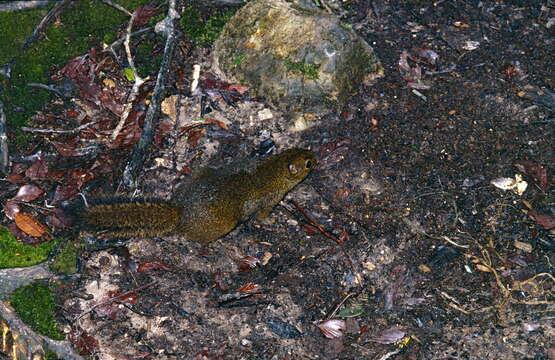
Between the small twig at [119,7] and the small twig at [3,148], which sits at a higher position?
the small twig at [119,7]

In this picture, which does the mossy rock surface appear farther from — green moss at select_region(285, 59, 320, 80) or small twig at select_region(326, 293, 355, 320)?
small twig at select_region(326, 293, 355, 320)

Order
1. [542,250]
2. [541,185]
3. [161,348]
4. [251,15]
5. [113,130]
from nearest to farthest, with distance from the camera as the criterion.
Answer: [161,348], [542,250], [541,185], [113,130], [251,15]

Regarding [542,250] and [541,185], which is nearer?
[542,250]

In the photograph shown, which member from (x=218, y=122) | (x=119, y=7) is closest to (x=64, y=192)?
(x=218, y=122)

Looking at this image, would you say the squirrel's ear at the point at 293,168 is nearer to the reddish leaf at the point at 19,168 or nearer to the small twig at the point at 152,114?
the small twig at the point at 152,114

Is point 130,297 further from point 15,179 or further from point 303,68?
point 303,68

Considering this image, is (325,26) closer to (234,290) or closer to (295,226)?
(295,226)

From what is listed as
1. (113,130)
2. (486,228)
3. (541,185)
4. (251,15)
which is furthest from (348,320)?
(251,15)

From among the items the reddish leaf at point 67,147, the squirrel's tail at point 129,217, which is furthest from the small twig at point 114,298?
the reddish leaf at point 67,147
